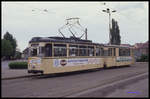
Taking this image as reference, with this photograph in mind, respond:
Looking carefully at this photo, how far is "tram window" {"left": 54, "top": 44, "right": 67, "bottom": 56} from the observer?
54.8 feet

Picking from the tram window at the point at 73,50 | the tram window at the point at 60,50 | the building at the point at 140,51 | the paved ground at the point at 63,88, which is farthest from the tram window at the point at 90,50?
the building at the point at 140,51

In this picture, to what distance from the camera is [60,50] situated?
17.1 m

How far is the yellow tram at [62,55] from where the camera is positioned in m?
16.2

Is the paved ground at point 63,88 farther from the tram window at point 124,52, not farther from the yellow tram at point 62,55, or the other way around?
the tram window at point 124,52

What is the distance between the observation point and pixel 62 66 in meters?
17.3

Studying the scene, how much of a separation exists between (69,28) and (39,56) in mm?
7226

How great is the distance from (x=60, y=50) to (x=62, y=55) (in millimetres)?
423

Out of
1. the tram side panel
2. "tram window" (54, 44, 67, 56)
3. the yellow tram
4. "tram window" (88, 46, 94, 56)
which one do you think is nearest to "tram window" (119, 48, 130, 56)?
the yellow tram

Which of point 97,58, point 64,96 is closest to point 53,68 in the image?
point 97,58

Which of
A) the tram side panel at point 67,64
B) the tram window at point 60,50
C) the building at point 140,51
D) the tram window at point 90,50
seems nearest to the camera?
the tram side panel at point 67,64

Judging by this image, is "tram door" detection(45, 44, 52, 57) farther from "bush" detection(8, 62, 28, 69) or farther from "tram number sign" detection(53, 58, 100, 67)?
"bush" detection(8, 62, 28, 69)

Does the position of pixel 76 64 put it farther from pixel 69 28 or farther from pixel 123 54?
pixel 123 54

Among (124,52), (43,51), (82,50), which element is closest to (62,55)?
(43,51)

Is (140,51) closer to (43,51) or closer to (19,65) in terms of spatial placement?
(19,65)
